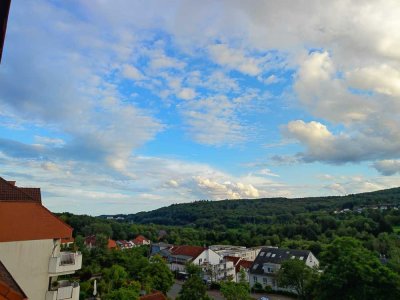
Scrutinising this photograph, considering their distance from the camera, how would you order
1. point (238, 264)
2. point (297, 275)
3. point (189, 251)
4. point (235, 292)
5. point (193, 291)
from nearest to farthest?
point (193, 291) → point (235, 292) → point (297, 275) → point (238, 264) → point (189, 251)

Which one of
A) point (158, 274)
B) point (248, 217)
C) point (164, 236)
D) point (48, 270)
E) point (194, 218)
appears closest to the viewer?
point (48, 270)

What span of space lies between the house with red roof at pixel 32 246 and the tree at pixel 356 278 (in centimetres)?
Result: 1492

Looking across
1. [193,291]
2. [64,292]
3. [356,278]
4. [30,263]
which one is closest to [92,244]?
[193,291]

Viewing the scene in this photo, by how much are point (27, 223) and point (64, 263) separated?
8.84 ft

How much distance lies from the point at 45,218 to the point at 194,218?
168284mm

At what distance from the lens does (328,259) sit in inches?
864

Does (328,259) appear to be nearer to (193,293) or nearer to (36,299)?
(193,293)

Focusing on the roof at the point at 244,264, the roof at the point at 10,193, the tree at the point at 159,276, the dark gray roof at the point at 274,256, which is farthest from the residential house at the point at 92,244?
the roof at the point at 10,193

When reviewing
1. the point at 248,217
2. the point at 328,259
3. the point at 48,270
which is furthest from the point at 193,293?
the point at 248,217

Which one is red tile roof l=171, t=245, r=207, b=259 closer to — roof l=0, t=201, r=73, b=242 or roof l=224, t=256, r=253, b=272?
roof l=224, t=256, r=253, b=272

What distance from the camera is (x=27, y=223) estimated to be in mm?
15211

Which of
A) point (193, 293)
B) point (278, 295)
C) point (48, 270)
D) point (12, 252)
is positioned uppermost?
point (12, 252)

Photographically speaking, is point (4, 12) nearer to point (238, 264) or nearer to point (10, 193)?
point (10, 193)

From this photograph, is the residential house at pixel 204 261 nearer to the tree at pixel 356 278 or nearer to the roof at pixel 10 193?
the tree at pixel 356 278
